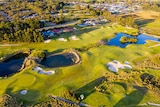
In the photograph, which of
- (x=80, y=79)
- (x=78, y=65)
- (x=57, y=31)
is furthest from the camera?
→ (x=57, y=31)

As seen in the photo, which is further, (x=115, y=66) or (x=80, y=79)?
(x=115, y=66)

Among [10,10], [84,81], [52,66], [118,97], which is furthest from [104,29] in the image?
[10,10]

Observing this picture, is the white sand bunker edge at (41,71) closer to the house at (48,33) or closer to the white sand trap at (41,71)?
the white sand trap at (41,71)

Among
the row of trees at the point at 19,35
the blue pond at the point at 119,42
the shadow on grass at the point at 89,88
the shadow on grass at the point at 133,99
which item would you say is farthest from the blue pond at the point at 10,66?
the blue pond at the point at 119,42

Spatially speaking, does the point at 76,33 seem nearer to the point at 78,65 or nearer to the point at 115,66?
the point at 78,65

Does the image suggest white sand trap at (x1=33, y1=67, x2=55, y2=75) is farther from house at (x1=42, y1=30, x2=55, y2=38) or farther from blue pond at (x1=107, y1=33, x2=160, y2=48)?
blue pond at (x1=107, y1=33, x2=160, y2=48)

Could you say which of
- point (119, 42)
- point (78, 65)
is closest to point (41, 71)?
point (78, 65)

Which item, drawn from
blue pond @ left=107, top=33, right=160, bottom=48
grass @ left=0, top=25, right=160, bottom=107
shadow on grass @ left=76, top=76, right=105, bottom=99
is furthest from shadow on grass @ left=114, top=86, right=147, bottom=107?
blue pond @ left=107, top=33, right=160, bottom=48
